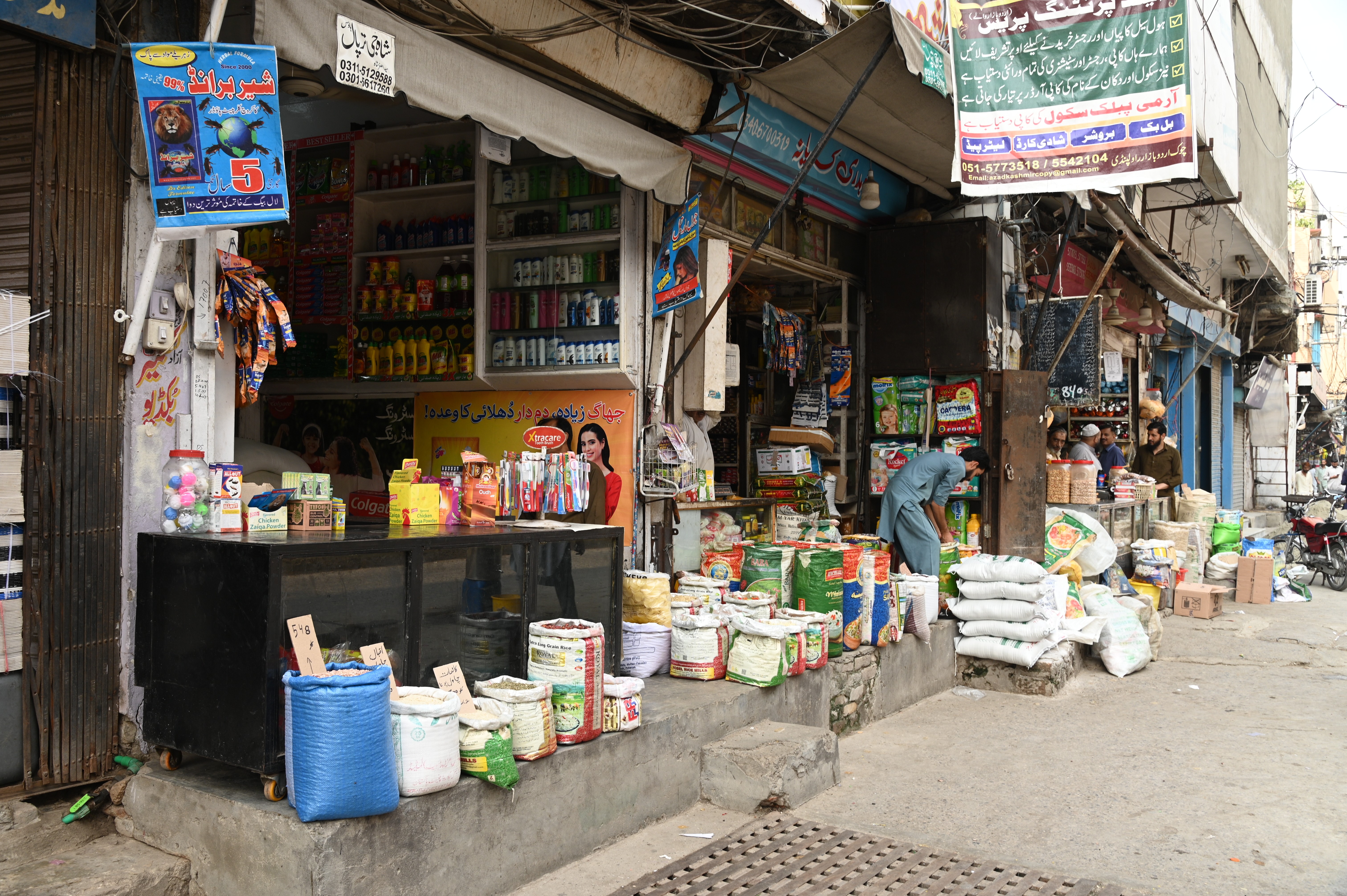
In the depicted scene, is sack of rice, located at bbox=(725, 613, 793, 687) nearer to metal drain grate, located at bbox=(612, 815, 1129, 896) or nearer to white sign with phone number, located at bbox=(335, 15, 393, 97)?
metal drain grate, located at bbox=(612, 815, 1129, 896)

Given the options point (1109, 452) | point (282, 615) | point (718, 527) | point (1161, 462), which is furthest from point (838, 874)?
point (1161, 462)

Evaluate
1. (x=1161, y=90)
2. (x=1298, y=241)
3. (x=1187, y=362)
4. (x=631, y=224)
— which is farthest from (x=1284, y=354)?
(x=631, y=224)

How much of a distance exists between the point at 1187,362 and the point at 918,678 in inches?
564

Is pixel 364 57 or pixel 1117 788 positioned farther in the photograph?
pixel 1117 788

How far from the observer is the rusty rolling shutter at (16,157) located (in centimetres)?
359

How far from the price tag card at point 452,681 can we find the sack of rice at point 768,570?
276cm

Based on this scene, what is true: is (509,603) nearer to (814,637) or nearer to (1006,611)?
(814,637)

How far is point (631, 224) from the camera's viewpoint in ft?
21.6

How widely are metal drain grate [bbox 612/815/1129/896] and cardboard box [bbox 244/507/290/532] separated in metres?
1.93

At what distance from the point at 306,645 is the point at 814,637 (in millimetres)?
3189

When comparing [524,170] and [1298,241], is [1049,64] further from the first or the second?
[1298,241]

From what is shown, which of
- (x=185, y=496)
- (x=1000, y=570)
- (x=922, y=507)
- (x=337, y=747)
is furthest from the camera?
(x=922, y=507)

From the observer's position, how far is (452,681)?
4.02m

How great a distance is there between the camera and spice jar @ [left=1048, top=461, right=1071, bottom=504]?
36.3ft
